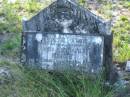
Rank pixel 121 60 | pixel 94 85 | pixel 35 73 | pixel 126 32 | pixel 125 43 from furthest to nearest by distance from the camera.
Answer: pixel 126 32
pixel 125 43
pixel 121 60
pixel 35 73
pixel 94 85

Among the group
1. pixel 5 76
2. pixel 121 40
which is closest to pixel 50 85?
pixel 5 76

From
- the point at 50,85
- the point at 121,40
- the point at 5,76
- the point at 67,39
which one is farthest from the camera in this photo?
the point at 121,40

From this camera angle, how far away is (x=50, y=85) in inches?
210

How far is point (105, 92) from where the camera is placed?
5418 millimetres

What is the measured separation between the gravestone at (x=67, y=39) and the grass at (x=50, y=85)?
23cm

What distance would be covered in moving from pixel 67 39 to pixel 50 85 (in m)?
0.77

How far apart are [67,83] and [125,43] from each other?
7.03ft

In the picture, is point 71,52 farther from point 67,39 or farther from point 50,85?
point 50,85

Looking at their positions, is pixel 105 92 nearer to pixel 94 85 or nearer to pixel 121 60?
pixel 94 85

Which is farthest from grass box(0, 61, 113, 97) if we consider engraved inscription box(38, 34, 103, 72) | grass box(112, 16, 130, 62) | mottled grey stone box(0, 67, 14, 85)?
grass box(112, 16, 130, 62)

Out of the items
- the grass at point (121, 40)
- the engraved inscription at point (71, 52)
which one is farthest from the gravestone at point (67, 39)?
the grass at point (121, 40)

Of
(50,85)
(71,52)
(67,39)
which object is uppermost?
(67,39)

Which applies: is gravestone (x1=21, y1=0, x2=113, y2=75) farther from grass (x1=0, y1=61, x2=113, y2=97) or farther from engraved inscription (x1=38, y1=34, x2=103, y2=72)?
grass (x1=0, y1=61, x2=113, y2=97)

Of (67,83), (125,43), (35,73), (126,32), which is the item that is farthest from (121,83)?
(126,32)
